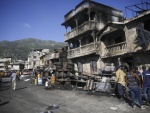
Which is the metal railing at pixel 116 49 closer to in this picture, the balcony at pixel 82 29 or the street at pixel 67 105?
the balcony at pixel 82 29

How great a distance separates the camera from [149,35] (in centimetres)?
1404

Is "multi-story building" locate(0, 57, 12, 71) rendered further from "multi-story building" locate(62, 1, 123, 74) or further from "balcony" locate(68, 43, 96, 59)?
"balcony" locate(68, 43, 96, 59)

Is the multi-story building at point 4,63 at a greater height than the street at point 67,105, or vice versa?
the multi-story building at point 4,63

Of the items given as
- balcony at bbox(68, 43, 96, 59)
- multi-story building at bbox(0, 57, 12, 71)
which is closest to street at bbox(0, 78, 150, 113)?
balcony at bbox(68, 43, 96, 59)

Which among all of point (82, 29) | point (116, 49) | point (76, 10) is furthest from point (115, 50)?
point (76, 10)

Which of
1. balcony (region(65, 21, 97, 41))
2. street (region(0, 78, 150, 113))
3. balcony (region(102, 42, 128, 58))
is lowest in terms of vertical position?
street (region(0, 78, 150, 113))

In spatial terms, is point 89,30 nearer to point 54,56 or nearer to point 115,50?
point 115,50

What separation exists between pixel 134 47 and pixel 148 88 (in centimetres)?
804

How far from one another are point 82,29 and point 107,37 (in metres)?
4.97

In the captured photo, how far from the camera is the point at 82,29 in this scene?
23234 mm

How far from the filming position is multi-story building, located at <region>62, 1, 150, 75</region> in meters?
15.0

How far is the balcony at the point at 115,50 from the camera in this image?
1667 cm

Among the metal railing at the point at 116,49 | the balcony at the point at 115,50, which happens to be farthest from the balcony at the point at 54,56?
the metal railing at the point at 116,49

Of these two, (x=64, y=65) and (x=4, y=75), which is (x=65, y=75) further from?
(x=4, y=75)
